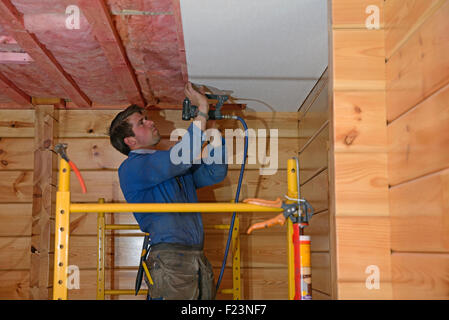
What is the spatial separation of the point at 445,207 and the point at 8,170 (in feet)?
10.0

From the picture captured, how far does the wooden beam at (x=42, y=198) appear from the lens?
333cm

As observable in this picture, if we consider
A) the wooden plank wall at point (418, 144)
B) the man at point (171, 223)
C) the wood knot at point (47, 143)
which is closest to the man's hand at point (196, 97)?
the man at point (171, 223)

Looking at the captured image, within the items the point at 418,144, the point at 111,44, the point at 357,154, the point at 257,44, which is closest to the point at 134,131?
the point at 111,44

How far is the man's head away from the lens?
275cm

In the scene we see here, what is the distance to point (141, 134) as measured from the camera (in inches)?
108

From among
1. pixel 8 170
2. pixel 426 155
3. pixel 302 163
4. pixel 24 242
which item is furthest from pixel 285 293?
pixel 426 155

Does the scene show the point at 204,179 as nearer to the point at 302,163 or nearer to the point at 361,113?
the point at 302,163

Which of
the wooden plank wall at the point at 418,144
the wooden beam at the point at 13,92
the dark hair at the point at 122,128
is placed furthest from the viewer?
the wooden beam at the point at 13,92

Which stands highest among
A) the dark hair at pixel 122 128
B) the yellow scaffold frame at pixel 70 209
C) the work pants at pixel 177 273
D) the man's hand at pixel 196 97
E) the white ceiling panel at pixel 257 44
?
the white ceiling panel at pixel 257 44

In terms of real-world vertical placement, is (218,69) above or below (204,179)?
above

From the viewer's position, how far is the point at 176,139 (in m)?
3.60

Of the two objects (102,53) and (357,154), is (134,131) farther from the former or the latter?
(357,154)

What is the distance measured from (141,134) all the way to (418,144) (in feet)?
5.47

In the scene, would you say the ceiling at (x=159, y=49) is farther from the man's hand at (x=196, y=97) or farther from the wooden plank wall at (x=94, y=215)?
the wooden plank wall at (x=94, y=215)
